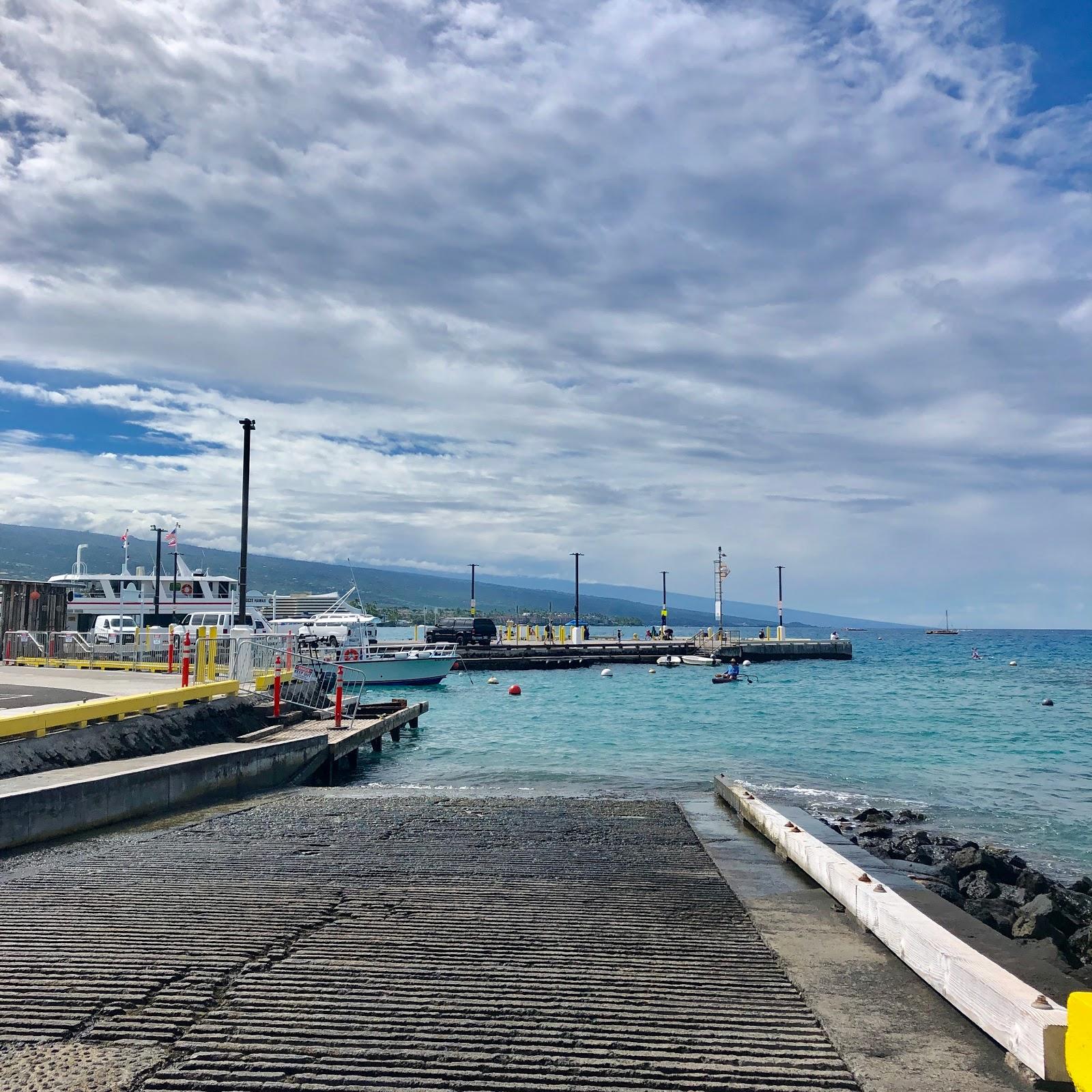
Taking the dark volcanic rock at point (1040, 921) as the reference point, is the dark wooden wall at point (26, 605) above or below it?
above

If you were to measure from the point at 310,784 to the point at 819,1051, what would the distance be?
1464cm

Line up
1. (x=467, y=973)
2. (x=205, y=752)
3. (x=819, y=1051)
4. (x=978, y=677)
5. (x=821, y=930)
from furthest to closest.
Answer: (x=978, y=677)
(x=205, y=752)
(x=821, y=930)
(x=467, y=973)
(x=819, y=1051)

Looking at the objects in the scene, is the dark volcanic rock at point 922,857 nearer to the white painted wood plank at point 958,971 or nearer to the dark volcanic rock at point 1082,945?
the dark volcanic rock at point 1082,945

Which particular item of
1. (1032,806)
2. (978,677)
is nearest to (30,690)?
(1032,806)

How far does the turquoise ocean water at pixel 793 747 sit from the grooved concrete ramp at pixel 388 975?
9116 millimetres

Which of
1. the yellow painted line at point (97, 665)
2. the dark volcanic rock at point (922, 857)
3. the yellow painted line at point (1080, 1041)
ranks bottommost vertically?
the dark volcanic rock at point (922, 857)

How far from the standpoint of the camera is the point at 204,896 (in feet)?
24.0

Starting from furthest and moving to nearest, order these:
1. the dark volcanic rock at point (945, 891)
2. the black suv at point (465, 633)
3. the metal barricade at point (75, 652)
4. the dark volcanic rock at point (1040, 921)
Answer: the black suv at point (465, 633), the metal barricade at point (75, 652), the dark volcanic rock at point (945, 891), the dark volcanic rock at point (1040, 921)

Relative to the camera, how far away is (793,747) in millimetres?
26359

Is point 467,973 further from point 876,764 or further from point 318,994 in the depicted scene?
point 876,764

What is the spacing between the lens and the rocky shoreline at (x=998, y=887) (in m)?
9.61

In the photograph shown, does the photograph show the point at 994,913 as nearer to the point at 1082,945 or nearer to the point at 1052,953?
the point at 1082,945

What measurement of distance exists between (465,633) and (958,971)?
6129cm

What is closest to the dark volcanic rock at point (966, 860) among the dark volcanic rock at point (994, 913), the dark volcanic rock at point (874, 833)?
the dark volcanic rock at point (874, 833)
